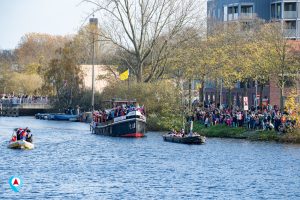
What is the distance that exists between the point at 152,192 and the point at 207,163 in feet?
53.8

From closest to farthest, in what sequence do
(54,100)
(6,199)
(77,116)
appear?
(6,199) → (77,116) → (54,100)

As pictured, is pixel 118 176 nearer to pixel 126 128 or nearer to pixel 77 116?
pixel 126 128

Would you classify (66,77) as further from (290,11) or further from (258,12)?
(290,11)

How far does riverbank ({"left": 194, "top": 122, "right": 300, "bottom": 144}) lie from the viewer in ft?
276

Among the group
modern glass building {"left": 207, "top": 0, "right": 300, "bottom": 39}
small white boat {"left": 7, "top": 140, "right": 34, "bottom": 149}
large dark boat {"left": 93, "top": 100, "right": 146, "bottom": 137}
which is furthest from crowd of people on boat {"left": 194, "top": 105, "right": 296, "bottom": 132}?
modern glass building {"left": 207, "top": 0, "right": 300, "bottom": 39}

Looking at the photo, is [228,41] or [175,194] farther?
[228,41]

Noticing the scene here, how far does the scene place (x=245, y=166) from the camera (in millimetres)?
68125

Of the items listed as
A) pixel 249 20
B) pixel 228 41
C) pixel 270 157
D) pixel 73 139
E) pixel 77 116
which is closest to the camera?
pixel 270 157

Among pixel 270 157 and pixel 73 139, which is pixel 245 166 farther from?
pixel 73 139

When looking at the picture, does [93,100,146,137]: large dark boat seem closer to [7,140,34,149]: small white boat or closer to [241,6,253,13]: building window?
[7,140,34,149]: small white boat

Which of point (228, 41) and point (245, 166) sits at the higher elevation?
point (228, 41)

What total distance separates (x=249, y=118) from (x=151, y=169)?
26.7 metres

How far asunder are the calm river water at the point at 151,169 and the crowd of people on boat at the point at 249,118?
9.00 feet

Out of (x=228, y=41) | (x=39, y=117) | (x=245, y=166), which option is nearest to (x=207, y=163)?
(x=245, y=166)
